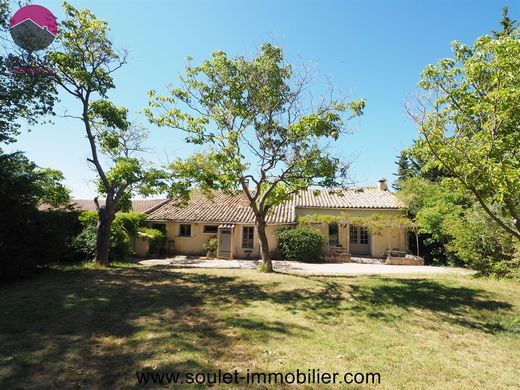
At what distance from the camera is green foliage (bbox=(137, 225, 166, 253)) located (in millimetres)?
20859

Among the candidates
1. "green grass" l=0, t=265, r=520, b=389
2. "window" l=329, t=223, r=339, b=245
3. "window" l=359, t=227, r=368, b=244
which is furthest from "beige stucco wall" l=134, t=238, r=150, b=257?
"window" l=359, t=227, r=368, b=244

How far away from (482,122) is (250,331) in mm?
6691

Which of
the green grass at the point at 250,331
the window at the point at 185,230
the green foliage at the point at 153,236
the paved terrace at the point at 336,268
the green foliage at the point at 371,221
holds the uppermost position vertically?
the green foliage at the point at 371,221

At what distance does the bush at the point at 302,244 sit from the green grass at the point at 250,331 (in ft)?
31.0

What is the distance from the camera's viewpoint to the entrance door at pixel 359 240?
2436cm

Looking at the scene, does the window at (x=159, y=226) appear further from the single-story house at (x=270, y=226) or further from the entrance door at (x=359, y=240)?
the entrance door at (x=359, y=240)

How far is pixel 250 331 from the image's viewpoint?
20.4 ft

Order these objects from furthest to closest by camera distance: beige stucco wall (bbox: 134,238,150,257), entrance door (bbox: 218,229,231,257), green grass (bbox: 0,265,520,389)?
entrance door (bbox: 218,229,231,257), beige stucco wall (bbox: 134,238,150,257), green grass (bbox: 0,265,520,389)

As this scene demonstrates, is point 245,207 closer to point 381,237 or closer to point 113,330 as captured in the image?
point 381,237

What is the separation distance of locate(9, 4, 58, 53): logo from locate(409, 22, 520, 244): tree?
1369 cm

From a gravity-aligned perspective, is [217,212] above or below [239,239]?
above

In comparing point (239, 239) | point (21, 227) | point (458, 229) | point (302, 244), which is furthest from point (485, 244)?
point (21, 227)

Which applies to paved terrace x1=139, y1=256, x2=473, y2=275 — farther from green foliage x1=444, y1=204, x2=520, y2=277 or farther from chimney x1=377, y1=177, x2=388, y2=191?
chimney x1=377, y1=177, x2=388, y2=191

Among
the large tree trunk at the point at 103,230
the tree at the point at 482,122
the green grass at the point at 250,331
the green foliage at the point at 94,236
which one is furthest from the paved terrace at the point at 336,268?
the tree at the point at 482,122
